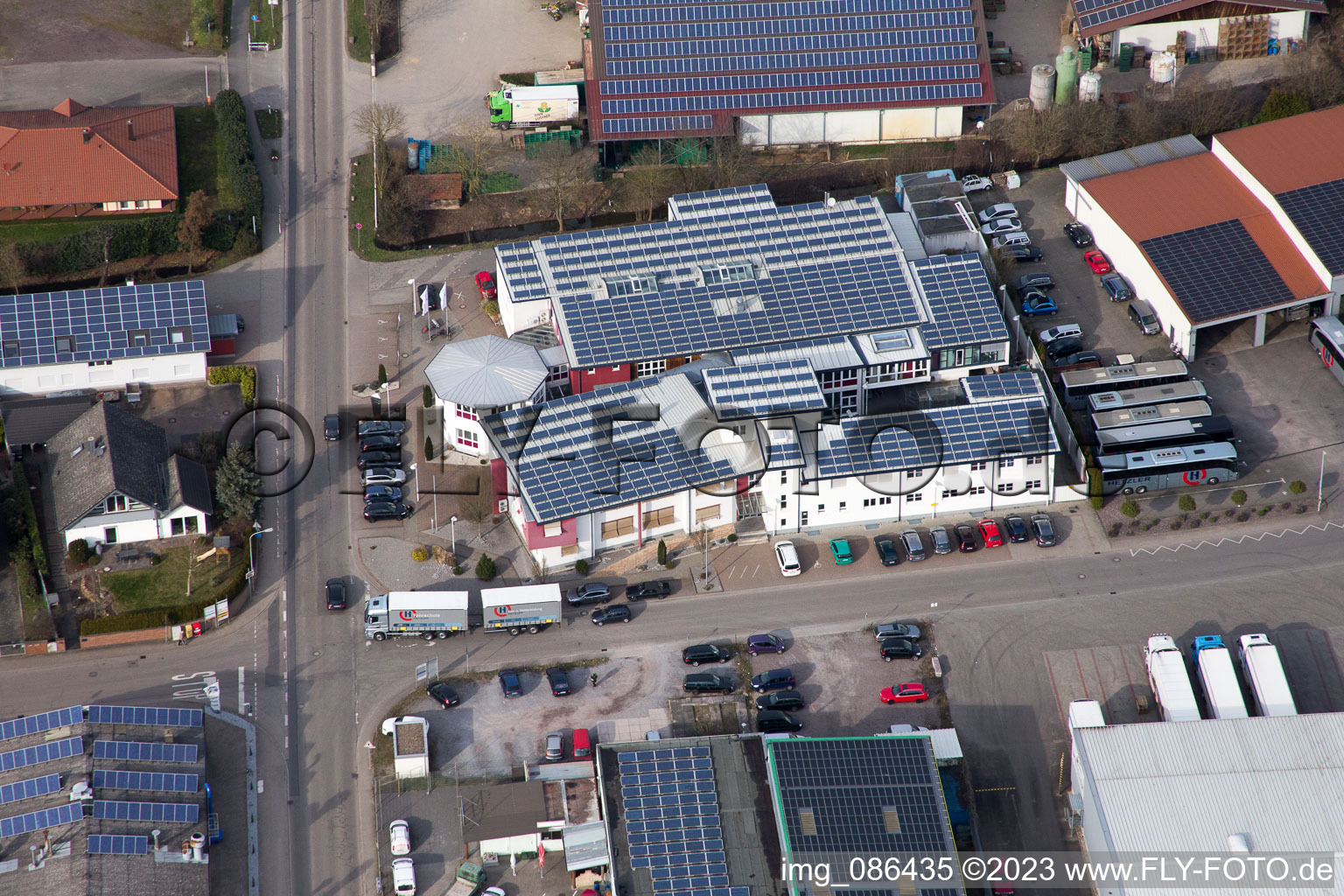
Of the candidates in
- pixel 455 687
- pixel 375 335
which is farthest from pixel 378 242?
pixel 455 687

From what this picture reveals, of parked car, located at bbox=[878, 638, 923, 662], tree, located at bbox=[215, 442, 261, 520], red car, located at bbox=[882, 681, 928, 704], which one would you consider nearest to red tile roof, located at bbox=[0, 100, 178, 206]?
tree, located at bbox=[215, 442, 261, 520]

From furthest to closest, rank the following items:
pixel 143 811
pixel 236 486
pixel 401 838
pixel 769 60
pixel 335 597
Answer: pixel 769 60
pixel 236 486
pixel 335 597
pixel 401 838
pixel 143 811

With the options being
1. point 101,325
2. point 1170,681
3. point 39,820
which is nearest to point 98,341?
point 101,325

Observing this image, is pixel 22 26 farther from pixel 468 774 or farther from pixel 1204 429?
pixel 1204 429

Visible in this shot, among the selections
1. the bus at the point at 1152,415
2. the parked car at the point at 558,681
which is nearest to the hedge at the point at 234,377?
the parked car at the point at 558,681

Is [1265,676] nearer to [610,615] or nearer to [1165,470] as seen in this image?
[1165,470]
